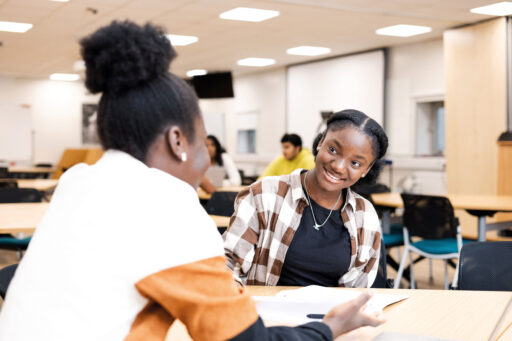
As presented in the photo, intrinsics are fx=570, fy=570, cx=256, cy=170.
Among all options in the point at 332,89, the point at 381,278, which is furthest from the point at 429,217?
the point at 332,89

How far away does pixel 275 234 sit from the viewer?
2.06 metres

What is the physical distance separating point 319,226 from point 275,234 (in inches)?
6.7

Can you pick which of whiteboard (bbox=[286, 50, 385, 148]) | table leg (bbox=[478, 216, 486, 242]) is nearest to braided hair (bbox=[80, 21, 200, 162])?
table leg (bbox=[478, 216, 486, 242])

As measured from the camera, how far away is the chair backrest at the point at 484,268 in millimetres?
2219

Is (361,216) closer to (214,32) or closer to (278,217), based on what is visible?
(278,217)

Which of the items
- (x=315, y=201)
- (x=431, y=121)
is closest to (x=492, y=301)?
(x=315, y=201)

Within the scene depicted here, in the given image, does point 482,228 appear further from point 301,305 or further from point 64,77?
point 64,77

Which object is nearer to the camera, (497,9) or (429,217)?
(429,217)

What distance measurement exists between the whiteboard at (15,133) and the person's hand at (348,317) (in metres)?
13.7

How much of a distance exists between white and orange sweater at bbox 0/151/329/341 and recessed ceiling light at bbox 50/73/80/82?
→ 41.7 feet

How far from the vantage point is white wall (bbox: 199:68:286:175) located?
12.2 m

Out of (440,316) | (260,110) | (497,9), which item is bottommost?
(440,316)

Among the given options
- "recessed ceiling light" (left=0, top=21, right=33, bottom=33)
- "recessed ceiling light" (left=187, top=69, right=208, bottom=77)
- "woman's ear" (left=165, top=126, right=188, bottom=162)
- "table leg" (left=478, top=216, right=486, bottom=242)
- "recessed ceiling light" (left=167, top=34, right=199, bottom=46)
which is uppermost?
"recessed ceiling light" (left=0, top=21, right=33, bottom=33)

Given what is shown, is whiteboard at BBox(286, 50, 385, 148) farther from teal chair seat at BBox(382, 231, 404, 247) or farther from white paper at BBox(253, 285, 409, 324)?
white paper at BBox(253, 285, 409, 324)
